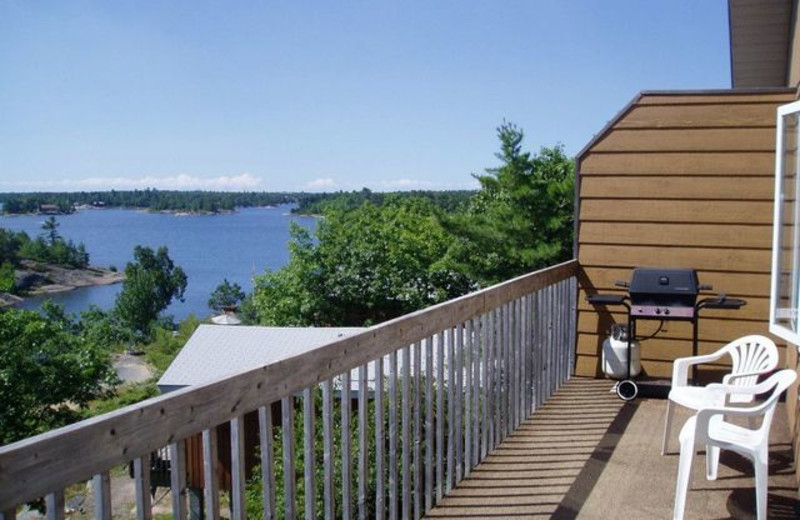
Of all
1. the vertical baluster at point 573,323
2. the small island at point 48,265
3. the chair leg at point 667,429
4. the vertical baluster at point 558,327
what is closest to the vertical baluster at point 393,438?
the chair leg at point 667,429

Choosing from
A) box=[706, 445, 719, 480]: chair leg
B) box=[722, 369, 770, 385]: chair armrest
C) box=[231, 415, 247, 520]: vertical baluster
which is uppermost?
box=[231, 415, 247, 520]: vertical baluster

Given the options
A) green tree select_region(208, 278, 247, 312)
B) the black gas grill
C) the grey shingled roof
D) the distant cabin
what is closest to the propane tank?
the black gas grill

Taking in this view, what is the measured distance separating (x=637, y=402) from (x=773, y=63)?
4441 millimetres

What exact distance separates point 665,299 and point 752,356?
122 centimetres

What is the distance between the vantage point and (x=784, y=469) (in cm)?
396

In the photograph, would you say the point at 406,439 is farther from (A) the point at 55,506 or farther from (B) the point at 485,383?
(A) the point at 55,506

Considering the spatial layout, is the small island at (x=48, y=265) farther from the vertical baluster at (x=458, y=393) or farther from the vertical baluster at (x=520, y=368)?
the vertical baluster at (x=458, y=393)

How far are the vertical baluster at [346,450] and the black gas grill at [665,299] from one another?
124 inches

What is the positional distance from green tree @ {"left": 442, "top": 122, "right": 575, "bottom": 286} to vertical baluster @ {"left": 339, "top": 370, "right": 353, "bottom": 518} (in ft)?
47.0

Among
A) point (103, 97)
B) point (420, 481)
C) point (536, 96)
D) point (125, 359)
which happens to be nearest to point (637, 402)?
point (420, 481)

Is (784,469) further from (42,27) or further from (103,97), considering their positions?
(103,97)

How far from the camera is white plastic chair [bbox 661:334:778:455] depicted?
3.63 metres

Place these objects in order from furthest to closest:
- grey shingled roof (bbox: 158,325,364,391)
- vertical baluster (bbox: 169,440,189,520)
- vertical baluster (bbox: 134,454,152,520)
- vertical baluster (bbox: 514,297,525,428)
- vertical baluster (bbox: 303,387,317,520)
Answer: grey shingled roof (bbox: 158,325,364,391) < vertical baluster (bbox: 514,297,525,428) < vertical baluster (bbox: 303,387,317,520) < vertical baluster (bbox: 169,440,189,520) < vertical baluster (bbox: 134,454,152,520)

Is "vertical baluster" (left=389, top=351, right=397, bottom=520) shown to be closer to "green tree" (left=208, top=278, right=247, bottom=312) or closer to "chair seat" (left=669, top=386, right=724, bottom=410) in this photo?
"chair seat" (left=669, top=386, right=724, bottom=410)
